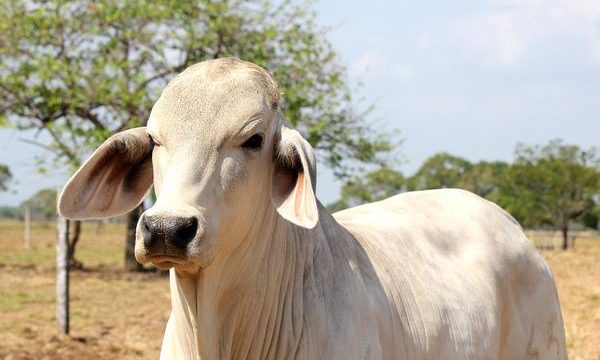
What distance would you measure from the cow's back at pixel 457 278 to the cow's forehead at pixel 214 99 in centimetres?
97

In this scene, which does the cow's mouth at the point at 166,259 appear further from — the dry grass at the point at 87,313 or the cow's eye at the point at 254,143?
the dry grass at the point at 87,313

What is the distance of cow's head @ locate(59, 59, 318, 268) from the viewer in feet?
8.59

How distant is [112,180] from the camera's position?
320cm

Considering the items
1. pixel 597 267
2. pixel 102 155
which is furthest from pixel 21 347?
pixel 597 267

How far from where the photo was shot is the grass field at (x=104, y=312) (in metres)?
8.73

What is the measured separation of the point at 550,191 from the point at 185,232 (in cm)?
4670

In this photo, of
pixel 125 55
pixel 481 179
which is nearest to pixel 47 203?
pixel 481 179

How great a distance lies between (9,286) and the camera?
15609mm

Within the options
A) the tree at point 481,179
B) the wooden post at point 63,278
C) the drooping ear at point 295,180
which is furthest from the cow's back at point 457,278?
the tree at point 481,179

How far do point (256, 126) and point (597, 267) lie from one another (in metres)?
19.8

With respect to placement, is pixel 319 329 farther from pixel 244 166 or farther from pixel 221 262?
pixel 244 166

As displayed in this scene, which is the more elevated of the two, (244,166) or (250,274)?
(244,166)

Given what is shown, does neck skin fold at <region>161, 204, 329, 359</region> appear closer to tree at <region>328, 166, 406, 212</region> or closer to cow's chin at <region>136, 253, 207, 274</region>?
cow's chin at <region>136, 253, 207, 274</region>

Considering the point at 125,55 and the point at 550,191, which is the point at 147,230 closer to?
the point at 125,55
